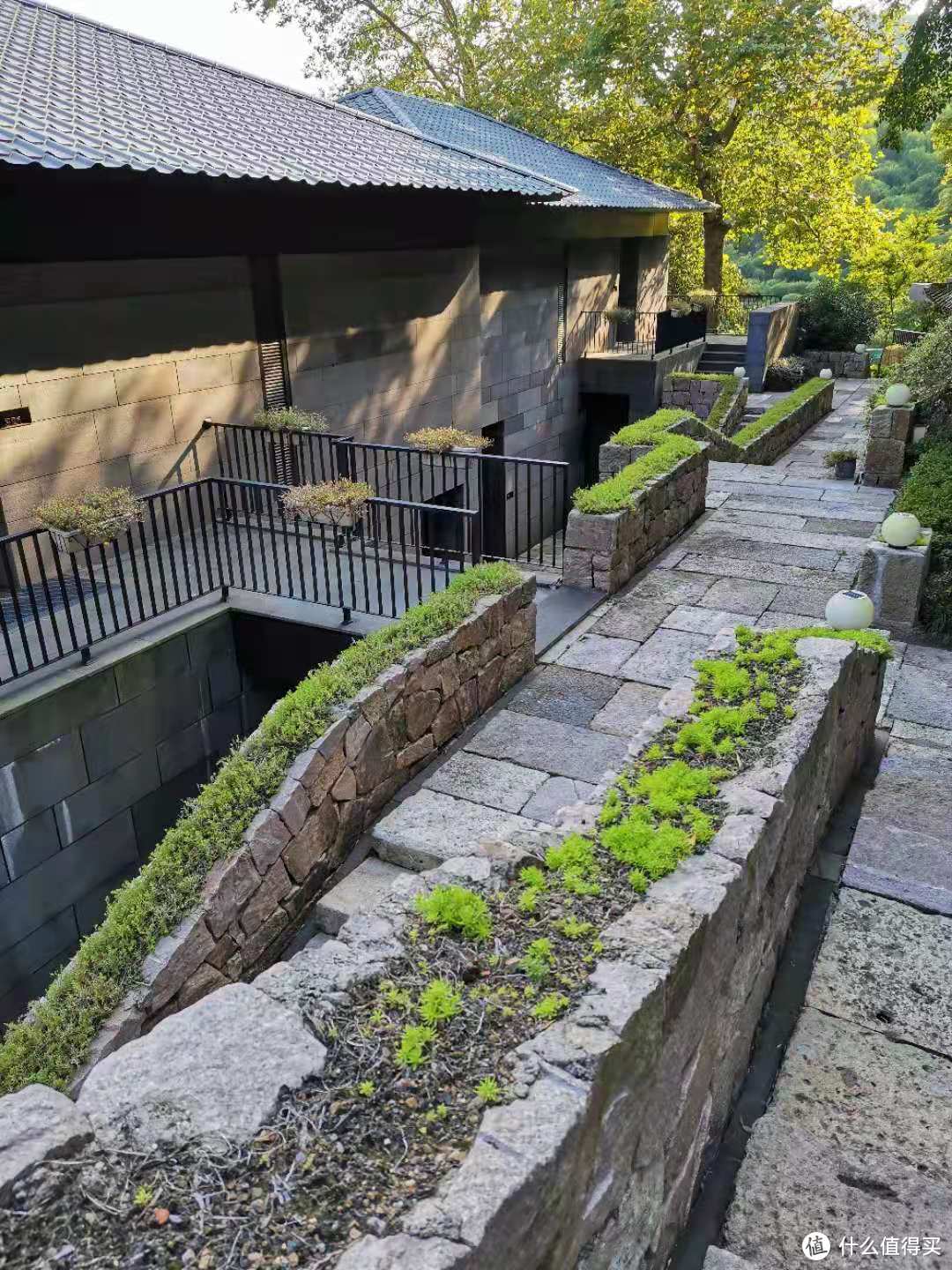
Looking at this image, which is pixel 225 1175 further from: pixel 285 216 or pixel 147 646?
pixel 285 216

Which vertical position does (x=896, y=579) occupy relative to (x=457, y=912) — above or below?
below

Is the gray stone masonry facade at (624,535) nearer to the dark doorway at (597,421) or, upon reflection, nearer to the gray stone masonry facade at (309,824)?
the gray stone masonry facade at (309,824)

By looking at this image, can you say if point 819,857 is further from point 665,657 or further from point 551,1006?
point 551,1006

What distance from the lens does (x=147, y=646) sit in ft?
21.0

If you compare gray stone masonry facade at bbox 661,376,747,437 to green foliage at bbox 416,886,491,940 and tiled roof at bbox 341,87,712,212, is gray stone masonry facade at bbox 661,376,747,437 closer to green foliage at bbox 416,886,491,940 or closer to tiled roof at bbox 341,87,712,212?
tiled roof at bbox 341,87,712,212

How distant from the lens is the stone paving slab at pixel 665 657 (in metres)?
Answer: 6.60

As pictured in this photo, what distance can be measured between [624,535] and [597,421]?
11845 millimetres

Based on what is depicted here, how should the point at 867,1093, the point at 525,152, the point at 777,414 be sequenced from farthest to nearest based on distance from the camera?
the point at 525,152
the point at 777,414
the point at 867,1093

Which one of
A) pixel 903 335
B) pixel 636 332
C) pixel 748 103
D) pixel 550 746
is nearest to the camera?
pixel 550 746

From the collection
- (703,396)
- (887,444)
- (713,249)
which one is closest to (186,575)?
(887,444)

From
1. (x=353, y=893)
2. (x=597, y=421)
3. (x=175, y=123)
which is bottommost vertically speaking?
(x=597, y=421)

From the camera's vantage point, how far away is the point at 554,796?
17.0ft

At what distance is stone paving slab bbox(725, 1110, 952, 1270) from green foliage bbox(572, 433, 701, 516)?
5377mm

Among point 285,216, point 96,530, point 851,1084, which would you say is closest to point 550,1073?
point 851,1084
